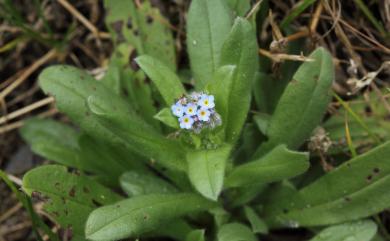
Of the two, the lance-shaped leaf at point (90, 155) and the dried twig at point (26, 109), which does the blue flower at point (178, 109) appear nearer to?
the lance-shaped leaf at point (90, 155)

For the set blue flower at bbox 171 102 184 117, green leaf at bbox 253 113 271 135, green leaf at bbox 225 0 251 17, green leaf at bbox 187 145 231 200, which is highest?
green leaf at bbox 225 0 251 17

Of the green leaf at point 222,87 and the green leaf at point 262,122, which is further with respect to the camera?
the green leaf at point 262,122

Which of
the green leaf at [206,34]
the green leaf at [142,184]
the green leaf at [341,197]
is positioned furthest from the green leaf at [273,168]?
the green leaf at [206,34]

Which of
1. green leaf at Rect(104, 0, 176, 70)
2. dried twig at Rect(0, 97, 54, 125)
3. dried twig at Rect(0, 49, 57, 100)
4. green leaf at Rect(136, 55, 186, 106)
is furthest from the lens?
dried twig at Rect(0, 49, 57, 100)

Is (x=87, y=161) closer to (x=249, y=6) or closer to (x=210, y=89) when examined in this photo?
(x=210, y=89)

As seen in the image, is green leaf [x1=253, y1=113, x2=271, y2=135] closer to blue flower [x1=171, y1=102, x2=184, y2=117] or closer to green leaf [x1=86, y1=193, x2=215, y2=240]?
green leaf [x1=86, y1=193, x2=215, y2=240]

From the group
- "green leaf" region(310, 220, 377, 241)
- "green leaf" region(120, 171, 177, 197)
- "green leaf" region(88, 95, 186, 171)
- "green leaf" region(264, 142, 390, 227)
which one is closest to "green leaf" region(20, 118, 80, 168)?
"green leaf" region(120, 171, 177, 197)

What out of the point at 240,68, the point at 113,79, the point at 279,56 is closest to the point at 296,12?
the point at 279,56

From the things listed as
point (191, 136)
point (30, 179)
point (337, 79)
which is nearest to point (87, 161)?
point (30, 179)
